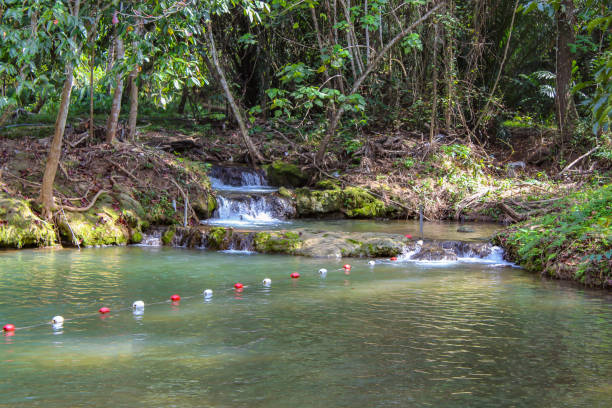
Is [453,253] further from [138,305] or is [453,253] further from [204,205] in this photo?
[204,205]

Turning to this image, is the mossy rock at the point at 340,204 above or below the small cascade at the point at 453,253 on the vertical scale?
above

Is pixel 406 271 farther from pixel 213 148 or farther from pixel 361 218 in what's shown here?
pixel 213 148

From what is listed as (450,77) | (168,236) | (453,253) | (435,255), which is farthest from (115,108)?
(450,77)

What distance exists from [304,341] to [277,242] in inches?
220

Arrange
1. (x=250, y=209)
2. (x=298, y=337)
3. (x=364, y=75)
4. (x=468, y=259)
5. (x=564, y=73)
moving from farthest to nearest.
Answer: (x=564, y=73) < (x=364, y=75) < (x=250, y=209) < (x=468, y=259) < (x=298, y=337)

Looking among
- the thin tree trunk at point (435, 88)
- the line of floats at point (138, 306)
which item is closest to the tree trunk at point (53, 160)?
the line of floats at point (138, 306)

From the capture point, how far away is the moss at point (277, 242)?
11070 mm

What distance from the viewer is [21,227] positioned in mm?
10969

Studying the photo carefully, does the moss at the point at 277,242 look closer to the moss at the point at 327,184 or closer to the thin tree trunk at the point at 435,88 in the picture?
the moss at the point at 327,184

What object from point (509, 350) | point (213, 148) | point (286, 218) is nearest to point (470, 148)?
point (286, 218)

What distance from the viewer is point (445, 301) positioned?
7352 millimetres

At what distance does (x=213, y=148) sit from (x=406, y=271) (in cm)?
1073

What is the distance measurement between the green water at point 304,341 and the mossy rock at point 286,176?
8.51 meters

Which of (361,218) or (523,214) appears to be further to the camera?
(361,218)
